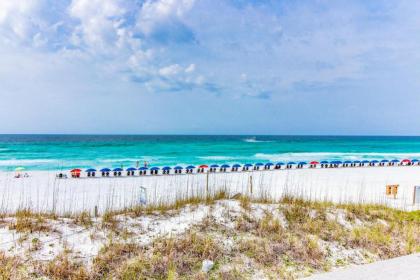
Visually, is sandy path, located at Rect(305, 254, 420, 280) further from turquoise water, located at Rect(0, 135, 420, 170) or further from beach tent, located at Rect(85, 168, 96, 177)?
turquoise water, located at Rect(0, 135, 420, 170)

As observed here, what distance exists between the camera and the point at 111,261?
3410 millimetres

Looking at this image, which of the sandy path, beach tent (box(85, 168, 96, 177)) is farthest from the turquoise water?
the sandy path

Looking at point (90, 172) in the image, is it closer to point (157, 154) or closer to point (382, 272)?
point (382, 272)

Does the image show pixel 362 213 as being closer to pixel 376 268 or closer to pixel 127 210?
pixel 376 268

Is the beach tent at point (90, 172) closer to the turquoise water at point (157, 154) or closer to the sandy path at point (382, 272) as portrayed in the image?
the turquoise water at point (157, 154)

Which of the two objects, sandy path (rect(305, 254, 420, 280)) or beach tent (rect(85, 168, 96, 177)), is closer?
sandy path (rect(305, 254, 420, 280))

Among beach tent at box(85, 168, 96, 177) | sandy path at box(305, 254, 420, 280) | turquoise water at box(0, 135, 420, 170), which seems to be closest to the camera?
sandy path at box(305, 254, 420, 280)

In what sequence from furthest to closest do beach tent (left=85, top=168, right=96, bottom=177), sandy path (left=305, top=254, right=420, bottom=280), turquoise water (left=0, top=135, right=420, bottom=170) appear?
turquoise water (left=0, top=135, right=420, bottom=170) → beach tent (left=85, top=168, right=96, bottom=177) → sandy path (left=305, top=254, right=420, bottom=280)

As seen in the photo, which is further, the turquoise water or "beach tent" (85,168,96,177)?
the turquoise water

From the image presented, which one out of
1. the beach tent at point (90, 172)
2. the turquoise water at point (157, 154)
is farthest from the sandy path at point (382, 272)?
the turquoise water at point (157, 154)

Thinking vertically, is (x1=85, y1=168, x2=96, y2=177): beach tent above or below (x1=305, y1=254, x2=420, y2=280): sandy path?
below

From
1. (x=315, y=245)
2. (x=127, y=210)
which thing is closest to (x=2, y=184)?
(x=127, y=210)

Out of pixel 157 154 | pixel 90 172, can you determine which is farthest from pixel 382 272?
pixel 157 154

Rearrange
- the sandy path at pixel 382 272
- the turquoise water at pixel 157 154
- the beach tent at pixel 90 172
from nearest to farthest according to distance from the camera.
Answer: the sandy path at pixel 382 272 < the beach tent at pixel 90 172 < the turquoise water at pixel 157 154
